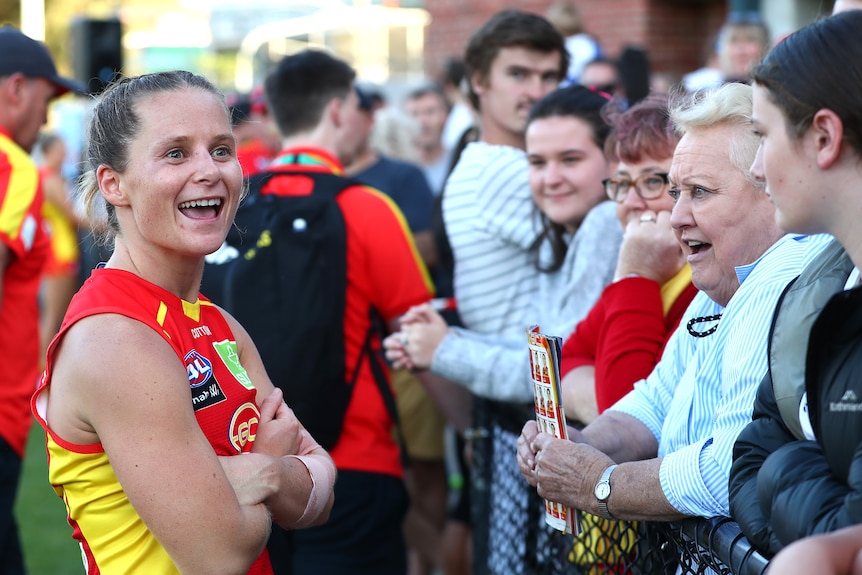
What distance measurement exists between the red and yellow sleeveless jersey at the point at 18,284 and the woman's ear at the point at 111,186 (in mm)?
2158

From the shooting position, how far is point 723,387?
2.39m

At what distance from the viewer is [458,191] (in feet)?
13.9

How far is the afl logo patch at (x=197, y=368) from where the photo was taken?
7.47 ft

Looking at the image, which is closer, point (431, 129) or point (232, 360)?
point (232, 360)

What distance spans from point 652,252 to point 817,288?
4.12 ft

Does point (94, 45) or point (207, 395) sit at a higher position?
point (94, 45)

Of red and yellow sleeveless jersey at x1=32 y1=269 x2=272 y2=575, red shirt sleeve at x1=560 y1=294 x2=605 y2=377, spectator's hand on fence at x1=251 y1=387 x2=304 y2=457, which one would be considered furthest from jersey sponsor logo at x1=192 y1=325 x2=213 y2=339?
red shirt sleeve at x1=560 y1=294 x2=605 y2=377

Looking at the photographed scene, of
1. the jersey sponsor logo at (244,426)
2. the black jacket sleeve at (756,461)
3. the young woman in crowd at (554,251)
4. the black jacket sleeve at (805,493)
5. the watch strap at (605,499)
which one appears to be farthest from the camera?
the young woman in crowd at (554,251)

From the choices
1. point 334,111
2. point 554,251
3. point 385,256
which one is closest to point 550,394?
point 554,251

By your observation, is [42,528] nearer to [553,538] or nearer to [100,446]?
[553,538]

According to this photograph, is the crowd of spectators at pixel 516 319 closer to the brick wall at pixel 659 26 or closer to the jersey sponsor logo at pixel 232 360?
the jersey sponsor logo at pixel 232 360

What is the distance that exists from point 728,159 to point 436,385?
2.45 m

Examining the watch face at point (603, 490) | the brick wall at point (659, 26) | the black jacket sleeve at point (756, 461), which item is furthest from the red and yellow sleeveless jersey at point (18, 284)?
the brick wall at point (659, 26)

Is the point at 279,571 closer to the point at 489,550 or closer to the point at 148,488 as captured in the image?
the point at 489,550
